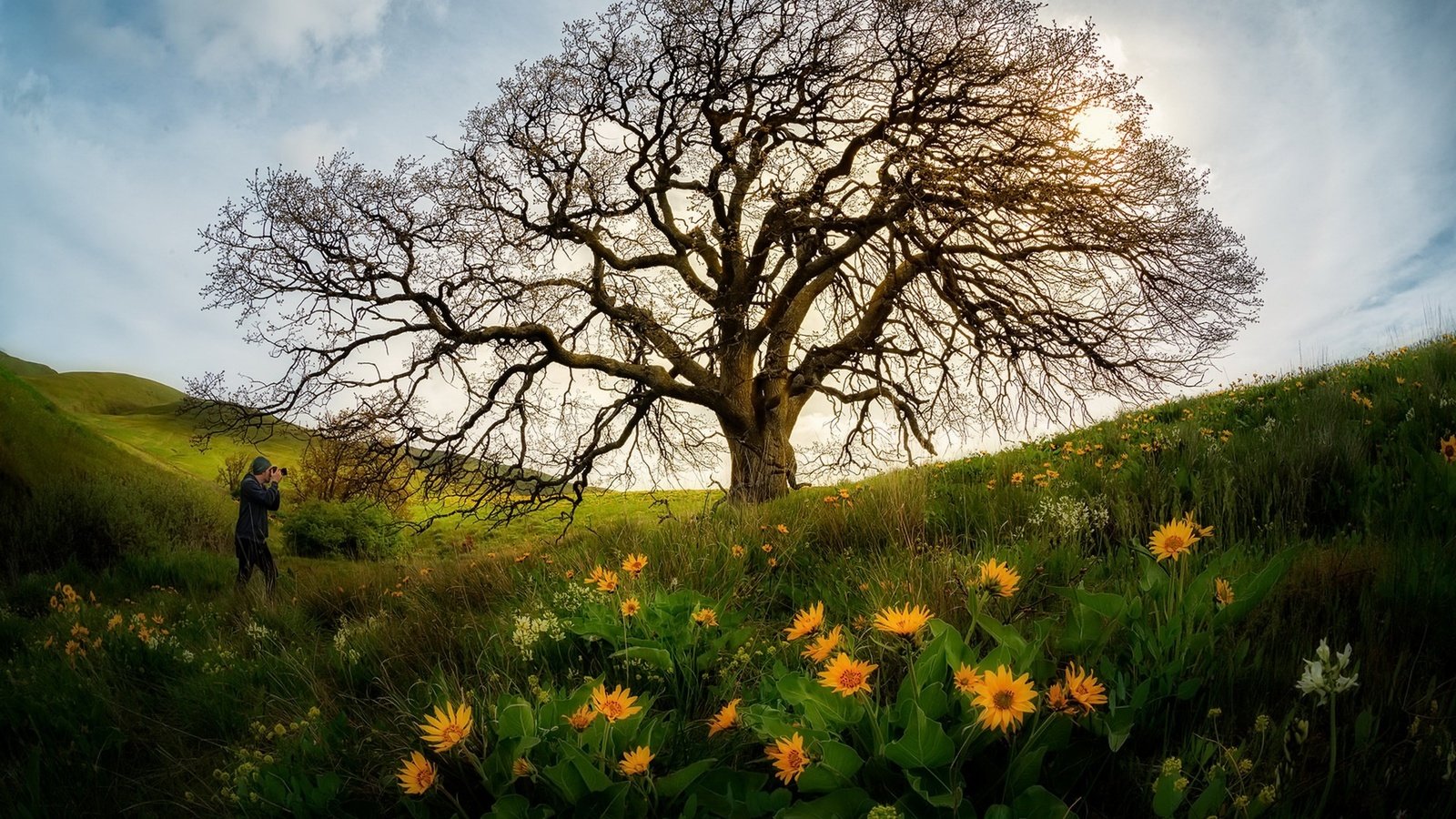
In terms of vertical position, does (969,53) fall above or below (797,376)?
above

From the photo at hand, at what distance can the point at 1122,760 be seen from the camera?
1.69 m

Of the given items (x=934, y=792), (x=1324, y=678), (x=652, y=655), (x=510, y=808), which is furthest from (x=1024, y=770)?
(x=652, y=655)

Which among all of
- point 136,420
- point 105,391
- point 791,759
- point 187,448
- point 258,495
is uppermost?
point 105,391

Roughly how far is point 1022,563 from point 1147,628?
118 cm

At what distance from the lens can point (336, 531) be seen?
812 inches

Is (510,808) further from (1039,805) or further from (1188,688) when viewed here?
(1188,688)

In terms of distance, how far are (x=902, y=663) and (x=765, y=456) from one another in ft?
31.9

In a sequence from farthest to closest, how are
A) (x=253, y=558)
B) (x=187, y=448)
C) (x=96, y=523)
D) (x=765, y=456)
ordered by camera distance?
1. (x=187, y=448)
2. (x=96, y=523)
3. (x=765, y=456)
4. (x=253, y=558)

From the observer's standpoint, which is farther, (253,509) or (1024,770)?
(253,509)

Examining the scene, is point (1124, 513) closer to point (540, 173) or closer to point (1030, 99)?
point (1030, 99)

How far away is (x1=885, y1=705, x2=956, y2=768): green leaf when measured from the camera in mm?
1415

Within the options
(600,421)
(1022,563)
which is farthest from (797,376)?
(1022,563)

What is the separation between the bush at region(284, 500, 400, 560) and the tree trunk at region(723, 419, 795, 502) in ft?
40.5

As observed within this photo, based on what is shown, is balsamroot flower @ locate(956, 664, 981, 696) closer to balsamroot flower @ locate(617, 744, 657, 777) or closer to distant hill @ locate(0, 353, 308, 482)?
balsamroot flower @ locate(617, 744, 657, 777)
